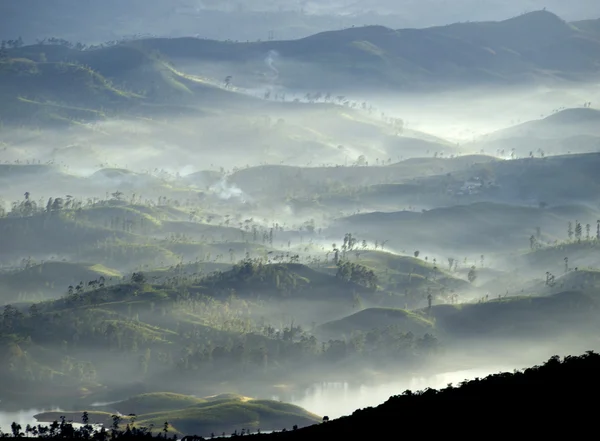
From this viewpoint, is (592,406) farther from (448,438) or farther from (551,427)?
(448,438)

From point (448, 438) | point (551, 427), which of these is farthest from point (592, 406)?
point (448, 438)

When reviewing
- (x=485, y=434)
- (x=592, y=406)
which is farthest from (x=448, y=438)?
(x=592, y=406)

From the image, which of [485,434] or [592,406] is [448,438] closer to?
[485,434]
